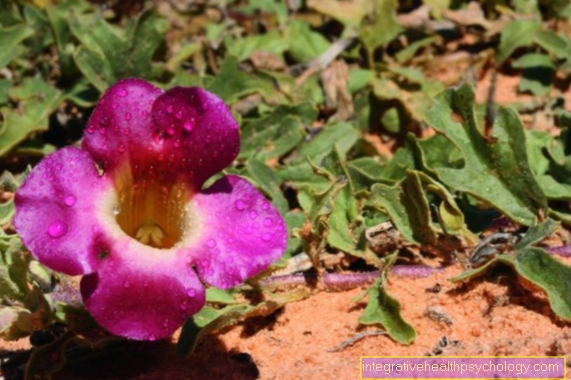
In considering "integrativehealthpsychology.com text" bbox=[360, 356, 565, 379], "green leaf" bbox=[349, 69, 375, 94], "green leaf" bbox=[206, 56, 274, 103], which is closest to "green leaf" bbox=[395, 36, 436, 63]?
"green leaf" bbox=[349, 69, 375, 94]

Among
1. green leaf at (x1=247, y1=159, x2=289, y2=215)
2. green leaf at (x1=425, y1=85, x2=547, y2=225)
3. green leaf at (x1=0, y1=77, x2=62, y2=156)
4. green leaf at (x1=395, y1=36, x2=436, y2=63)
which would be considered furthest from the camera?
green leaf at (x1=395, y1=36, x2=436, y2=63)

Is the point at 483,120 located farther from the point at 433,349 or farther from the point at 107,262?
the point at 107,262

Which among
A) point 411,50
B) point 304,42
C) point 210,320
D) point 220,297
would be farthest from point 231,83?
point 210,320

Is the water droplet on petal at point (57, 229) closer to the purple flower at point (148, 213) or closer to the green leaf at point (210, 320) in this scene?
the purple flower at point (148, 213)

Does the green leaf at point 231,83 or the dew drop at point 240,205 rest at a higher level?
the dew drop at point 240,205

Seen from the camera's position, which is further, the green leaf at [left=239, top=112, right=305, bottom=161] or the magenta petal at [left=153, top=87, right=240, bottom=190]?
the green leaf at [left=239, top=112, right=305, bottom=161]

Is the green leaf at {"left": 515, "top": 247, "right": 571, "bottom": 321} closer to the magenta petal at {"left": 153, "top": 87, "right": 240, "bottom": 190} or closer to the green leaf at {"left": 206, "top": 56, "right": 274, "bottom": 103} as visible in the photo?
the magenta petal at {"left": 153, "top": 87, "right": 240, "bottom": 190}

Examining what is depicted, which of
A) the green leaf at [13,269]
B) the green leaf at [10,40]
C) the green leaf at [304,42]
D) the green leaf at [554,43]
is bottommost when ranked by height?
the green leaf at [304,42]

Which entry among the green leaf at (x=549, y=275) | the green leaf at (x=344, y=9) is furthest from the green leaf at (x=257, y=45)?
the green leaf at (x=549, y=275)
